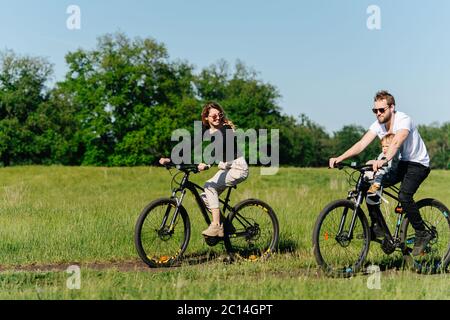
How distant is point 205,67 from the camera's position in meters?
71.1

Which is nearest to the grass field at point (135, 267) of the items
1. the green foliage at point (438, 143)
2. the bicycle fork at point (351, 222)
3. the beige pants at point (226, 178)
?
the bicycle fork at point (351, 222)

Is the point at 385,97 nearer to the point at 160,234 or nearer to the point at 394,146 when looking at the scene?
the point at 394,146

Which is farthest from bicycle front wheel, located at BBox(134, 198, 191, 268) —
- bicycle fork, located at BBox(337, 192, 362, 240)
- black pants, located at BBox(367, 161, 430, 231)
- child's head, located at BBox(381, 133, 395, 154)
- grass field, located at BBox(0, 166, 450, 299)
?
child's head, located at BBox(381, 133, 395, 154)

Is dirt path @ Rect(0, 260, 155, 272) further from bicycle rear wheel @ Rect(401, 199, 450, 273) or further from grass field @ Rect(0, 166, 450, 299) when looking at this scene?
bicycle rear wheel @ Rect(401, 199, 450, 273)

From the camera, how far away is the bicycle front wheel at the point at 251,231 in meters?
7.77

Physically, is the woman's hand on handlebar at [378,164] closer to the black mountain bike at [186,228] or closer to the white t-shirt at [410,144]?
the white t-shirt at [410,144]

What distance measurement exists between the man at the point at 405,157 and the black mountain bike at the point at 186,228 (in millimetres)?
1664

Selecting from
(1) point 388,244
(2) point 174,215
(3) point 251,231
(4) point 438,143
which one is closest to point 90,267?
(2) point 174,215

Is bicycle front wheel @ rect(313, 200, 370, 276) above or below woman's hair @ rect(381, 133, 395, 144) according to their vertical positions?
below

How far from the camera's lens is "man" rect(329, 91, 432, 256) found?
6770 millimetres

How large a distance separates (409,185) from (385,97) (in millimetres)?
1115

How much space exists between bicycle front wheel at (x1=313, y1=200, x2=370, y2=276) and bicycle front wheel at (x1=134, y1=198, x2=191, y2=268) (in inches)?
77.0

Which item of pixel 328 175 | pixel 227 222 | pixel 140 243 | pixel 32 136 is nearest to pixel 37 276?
pixel 140 243
